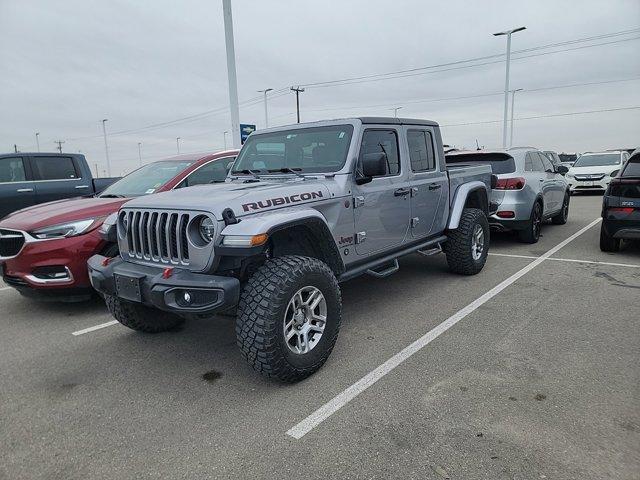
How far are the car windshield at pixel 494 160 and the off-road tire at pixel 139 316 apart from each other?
19.2 ft

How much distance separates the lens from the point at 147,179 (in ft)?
20.0

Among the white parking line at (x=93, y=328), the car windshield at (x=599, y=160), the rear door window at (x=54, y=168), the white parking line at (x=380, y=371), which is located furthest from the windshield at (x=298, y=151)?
the car windshield at (x=599, y=160)

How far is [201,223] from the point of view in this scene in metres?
3.25

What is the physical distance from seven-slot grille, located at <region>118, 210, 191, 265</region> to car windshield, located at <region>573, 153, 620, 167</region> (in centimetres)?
1823

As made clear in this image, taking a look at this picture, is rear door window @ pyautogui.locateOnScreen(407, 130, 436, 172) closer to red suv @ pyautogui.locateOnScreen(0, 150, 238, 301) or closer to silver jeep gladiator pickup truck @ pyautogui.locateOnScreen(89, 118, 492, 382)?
silver jeep gladiator pickup truck @ pyautogui.locateOnScreen(89, 118, 492, 382)

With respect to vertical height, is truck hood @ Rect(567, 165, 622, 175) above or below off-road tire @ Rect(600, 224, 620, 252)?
above

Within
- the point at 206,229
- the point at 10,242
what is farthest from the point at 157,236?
the point at 10,242

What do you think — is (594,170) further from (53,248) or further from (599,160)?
(53,248)

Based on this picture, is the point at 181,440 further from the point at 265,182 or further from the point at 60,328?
the point at 60,328

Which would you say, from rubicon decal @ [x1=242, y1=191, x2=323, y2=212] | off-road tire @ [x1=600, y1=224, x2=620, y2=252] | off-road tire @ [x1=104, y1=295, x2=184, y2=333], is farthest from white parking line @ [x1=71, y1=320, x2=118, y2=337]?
off-road tire @ [x1=600, y1=224, x2=620, y2=252]

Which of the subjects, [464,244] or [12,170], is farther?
[12,170]

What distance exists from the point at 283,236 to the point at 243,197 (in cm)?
59

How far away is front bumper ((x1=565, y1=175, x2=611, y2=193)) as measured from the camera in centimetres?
1640

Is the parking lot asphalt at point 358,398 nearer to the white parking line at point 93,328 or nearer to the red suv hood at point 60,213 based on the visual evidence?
the white parking line at point 93,328
